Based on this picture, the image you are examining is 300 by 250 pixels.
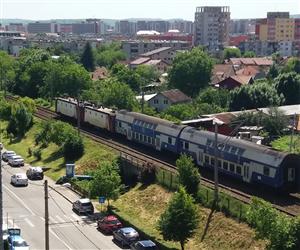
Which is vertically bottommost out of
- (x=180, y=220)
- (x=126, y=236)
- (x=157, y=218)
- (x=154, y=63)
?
(x=154, y=63)

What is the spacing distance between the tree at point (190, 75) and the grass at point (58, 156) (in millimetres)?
29205

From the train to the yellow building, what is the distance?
4805 inches

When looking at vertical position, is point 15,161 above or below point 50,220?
below

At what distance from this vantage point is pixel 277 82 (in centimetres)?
6247

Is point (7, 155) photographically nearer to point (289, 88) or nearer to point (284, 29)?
point (289, 88)

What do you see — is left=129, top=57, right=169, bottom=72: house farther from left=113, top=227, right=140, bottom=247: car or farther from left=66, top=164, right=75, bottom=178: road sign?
left=113, top=227, right=140, bottom=247: car

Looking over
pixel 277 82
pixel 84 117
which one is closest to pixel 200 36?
pixel 277 82

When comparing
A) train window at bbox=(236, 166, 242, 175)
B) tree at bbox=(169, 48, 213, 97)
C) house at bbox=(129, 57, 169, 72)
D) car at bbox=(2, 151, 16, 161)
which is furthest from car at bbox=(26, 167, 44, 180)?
house at bbox=(129, 57, 169, 72)

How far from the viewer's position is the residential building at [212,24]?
16775cm

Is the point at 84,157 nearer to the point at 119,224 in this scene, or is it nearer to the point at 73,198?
the point at 73,198

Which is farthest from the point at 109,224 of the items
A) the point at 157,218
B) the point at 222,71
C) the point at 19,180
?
the point at 222,71

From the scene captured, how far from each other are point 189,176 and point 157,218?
237cm

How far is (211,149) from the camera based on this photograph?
3131 centimetres

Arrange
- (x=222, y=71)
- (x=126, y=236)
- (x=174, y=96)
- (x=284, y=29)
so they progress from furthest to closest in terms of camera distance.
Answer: (x=284, y=29) < (x=222, y=71) < (x=174, y=96) < (x=126, y=236)
